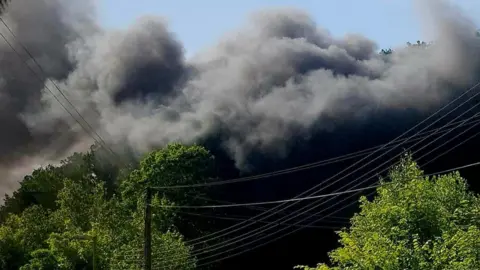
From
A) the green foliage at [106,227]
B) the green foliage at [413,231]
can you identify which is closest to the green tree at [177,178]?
the green foliage at [106,227]

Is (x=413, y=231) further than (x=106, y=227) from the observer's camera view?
No

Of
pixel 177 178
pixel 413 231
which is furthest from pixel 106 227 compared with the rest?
pixel 413 231

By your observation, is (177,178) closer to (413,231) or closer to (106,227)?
(106,227)

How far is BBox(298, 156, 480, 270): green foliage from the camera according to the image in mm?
14062

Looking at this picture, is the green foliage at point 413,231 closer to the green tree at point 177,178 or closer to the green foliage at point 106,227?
the green foliage at point 106,227

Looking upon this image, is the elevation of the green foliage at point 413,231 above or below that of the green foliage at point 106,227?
below

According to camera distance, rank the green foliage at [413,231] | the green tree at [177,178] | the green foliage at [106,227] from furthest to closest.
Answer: the green tree at [177,178] < the green foliage at [106,227] < the green foliage at [413,231]

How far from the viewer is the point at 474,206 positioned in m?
22.7

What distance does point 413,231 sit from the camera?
17828 millimetres

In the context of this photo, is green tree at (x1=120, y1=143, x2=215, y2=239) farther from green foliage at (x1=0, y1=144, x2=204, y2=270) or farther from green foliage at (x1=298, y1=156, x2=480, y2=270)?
green foliage at (x1=298, y1=156, x2=480, y2=270)

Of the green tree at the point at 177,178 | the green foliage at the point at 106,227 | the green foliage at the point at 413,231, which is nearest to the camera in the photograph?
the green foliage at the point at 413,231

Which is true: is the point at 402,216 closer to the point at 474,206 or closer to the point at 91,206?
the point at 474,206

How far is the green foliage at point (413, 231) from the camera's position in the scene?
1406 centimetres

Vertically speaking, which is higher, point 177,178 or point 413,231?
point 177,178
